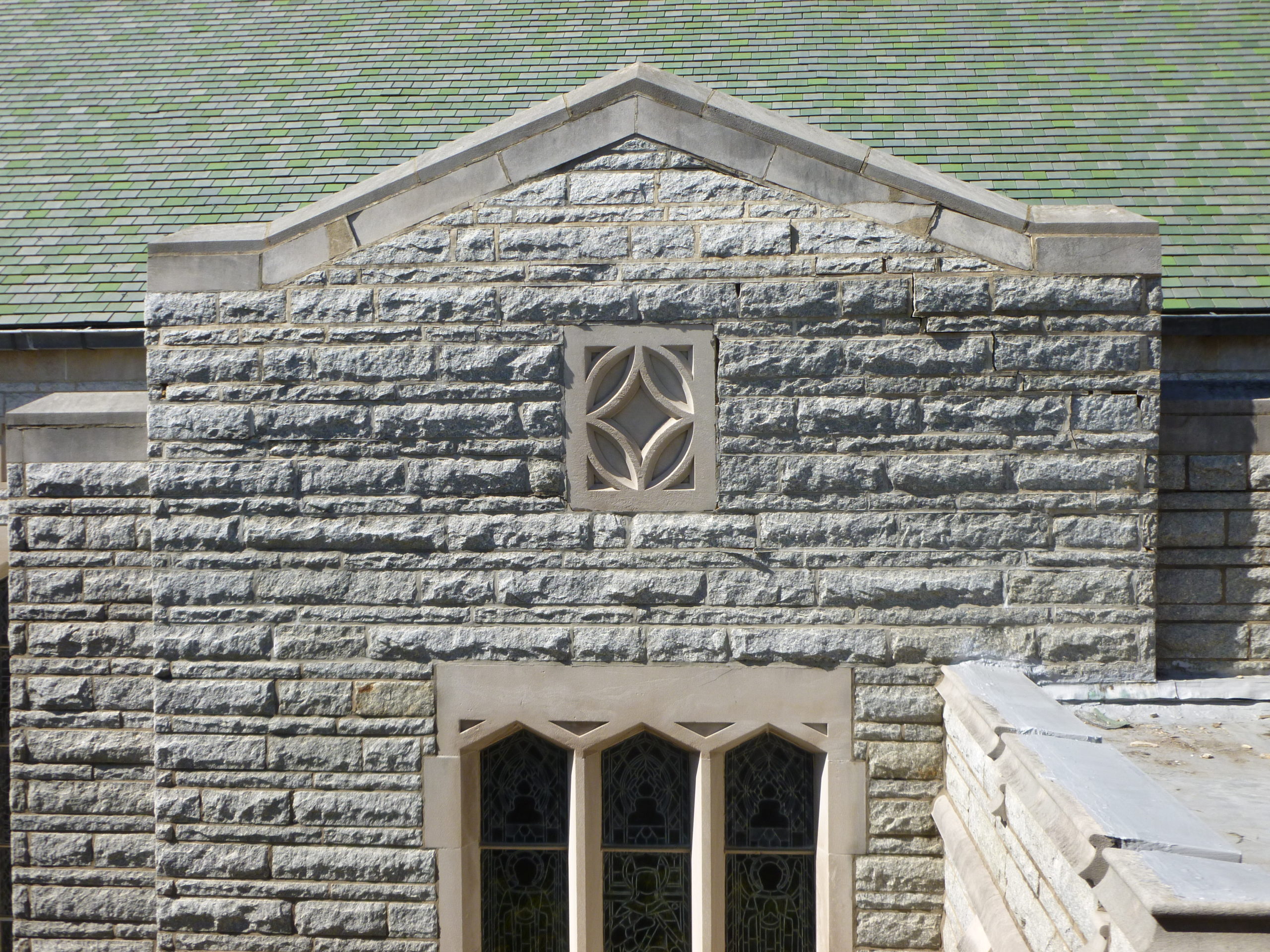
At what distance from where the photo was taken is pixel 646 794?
17.3 feet

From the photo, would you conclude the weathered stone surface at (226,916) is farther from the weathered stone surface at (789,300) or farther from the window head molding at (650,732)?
the weathered stone surface at (789,300)

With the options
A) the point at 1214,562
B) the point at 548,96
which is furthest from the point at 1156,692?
the point at 548,96

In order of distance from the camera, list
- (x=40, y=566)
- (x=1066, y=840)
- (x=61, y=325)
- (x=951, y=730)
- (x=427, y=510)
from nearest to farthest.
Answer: (x=1066, y=840) < (x=951, y=730) < (x=427, y=510) < (x=40, y=566) < (x=61, y=325)

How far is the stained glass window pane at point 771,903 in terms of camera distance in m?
5.16

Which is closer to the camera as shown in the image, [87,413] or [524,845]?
[524,845]

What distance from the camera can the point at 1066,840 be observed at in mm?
2779

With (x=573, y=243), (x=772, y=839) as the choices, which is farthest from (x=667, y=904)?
(x=573, y=243)

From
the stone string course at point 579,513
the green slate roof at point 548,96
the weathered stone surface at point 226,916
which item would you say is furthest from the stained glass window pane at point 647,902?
the green slate roof at point 548,96

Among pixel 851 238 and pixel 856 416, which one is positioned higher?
pixel 851 238

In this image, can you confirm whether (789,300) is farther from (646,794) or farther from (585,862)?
(585,862)

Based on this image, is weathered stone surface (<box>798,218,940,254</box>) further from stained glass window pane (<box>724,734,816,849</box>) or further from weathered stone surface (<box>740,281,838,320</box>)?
stained glass window pane (<box>724,734,816,849</box>)

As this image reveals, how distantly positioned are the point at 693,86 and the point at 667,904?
13.7 feet

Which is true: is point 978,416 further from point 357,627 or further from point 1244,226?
point 1244,226

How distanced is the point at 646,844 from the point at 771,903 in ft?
2.33
